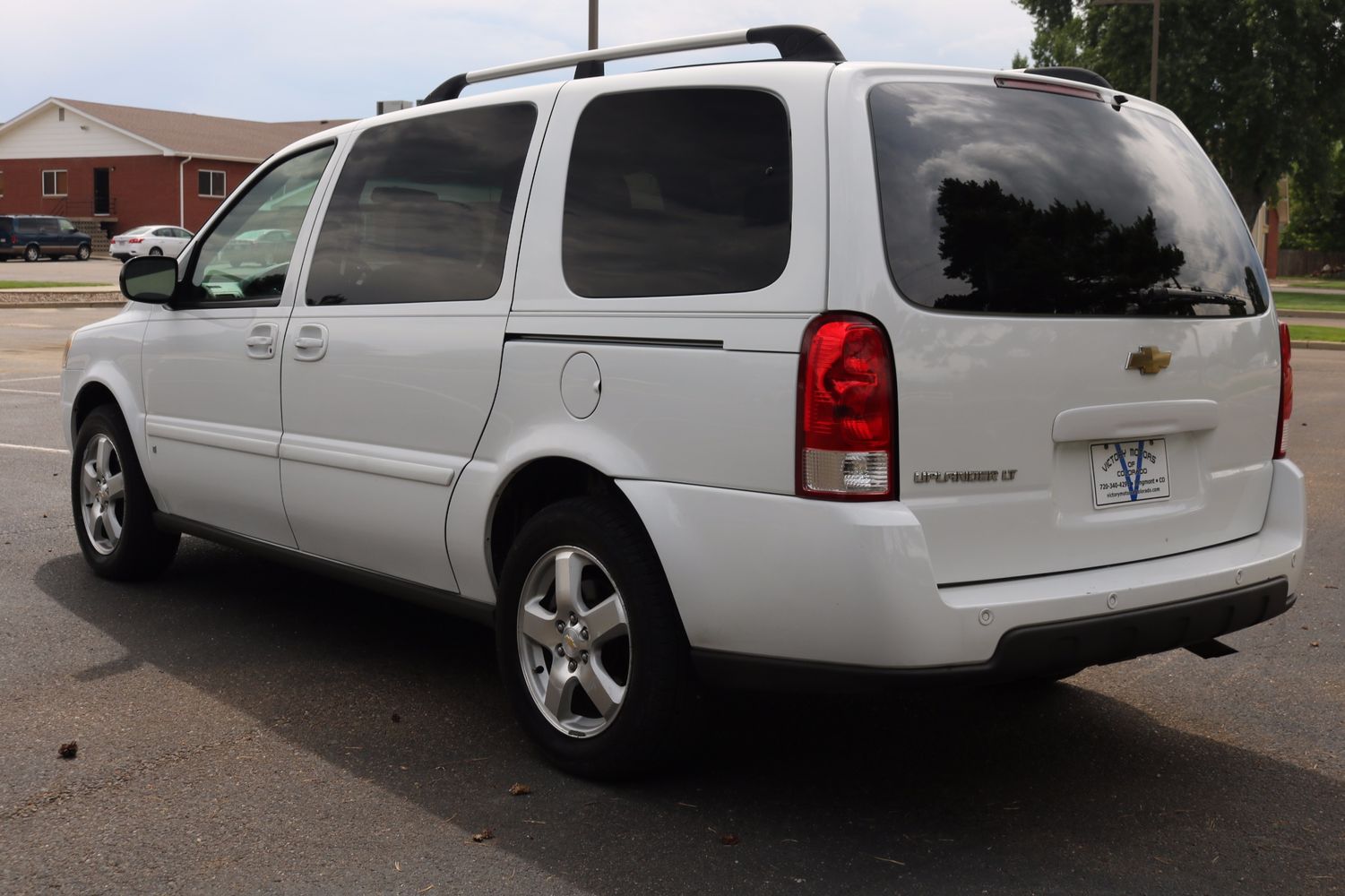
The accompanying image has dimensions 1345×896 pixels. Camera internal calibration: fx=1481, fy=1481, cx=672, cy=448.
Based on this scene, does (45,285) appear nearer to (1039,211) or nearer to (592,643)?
(592,643)

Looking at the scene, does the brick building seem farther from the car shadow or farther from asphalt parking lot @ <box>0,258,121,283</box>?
the car shadow

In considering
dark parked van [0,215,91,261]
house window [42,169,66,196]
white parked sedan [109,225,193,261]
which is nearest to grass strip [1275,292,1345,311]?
white parked sedan [109,225,193,261]

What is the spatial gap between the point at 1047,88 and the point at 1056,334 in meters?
0.75

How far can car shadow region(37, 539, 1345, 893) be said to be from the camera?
360 centimetres

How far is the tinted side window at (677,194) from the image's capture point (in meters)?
3.74

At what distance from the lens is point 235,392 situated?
5480 mm

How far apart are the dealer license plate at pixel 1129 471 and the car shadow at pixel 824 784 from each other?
0.86 m

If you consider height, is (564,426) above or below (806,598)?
above

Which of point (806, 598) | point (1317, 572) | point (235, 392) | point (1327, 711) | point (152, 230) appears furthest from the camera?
point (152, 230)

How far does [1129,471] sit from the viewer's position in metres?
3.91

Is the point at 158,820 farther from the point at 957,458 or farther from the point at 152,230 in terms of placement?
the point at 152,230

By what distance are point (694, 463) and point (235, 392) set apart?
2411 millimetres

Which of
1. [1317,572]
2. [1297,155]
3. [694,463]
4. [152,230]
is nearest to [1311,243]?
[1297,155]

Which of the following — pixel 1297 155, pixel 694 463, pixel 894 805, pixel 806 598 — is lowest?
pixel 894 805
